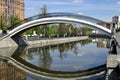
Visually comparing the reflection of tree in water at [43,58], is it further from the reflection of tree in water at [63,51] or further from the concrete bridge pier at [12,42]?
the concrete bridge pier at [12,42]

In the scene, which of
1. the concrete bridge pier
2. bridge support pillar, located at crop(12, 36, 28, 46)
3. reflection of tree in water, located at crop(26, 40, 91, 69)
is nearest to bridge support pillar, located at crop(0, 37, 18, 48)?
the concrete bridge pier

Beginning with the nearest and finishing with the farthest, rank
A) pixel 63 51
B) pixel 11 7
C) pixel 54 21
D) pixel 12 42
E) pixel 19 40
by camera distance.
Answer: pixel 54 21 < pixel 63 51 < pixel 12 42 < pixel 19 40 < pixel 11 7

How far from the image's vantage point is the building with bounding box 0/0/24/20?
8788 centimetres

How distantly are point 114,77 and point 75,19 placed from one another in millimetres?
23745

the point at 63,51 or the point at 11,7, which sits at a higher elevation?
the point at 11,7

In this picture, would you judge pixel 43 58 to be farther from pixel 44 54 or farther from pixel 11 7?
pixel 11 7

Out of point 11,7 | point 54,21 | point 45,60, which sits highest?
point 54,21

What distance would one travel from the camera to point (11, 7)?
95688 millimetres

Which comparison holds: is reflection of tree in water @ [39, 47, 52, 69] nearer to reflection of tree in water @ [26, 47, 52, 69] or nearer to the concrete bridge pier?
reflection of tree in water @ [26, 47, 52, 69]

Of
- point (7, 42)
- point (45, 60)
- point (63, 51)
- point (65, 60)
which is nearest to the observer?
point (65, 60)

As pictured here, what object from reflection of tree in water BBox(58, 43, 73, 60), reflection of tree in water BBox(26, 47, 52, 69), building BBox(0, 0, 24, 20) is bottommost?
reflection of tree in water BBox(58, 43, 73, 60)

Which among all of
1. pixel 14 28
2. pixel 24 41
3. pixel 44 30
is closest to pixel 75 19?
pixel 14 28

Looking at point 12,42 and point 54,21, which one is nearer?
point 54,21

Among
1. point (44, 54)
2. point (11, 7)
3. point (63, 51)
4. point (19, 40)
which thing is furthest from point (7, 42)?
point (11, 7)
